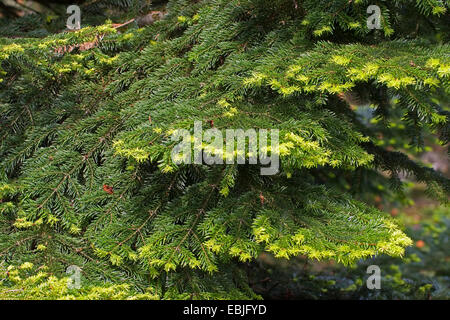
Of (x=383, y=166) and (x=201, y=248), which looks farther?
(x=383, y=166)

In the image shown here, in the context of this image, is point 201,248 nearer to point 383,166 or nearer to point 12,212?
point 12,212

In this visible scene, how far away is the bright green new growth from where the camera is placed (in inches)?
54.8

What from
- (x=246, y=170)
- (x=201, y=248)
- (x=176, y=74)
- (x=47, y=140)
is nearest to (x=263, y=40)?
(x=176, y=74)

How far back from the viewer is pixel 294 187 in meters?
1.67

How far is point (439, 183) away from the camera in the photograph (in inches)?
92.7

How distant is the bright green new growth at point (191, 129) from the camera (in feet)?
4.57

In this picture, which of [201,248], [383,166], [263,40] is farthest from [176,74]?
[383,166]

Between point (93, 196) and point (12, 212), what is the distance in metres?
0.33

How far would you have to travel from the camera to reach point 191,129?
1337 millimetres
